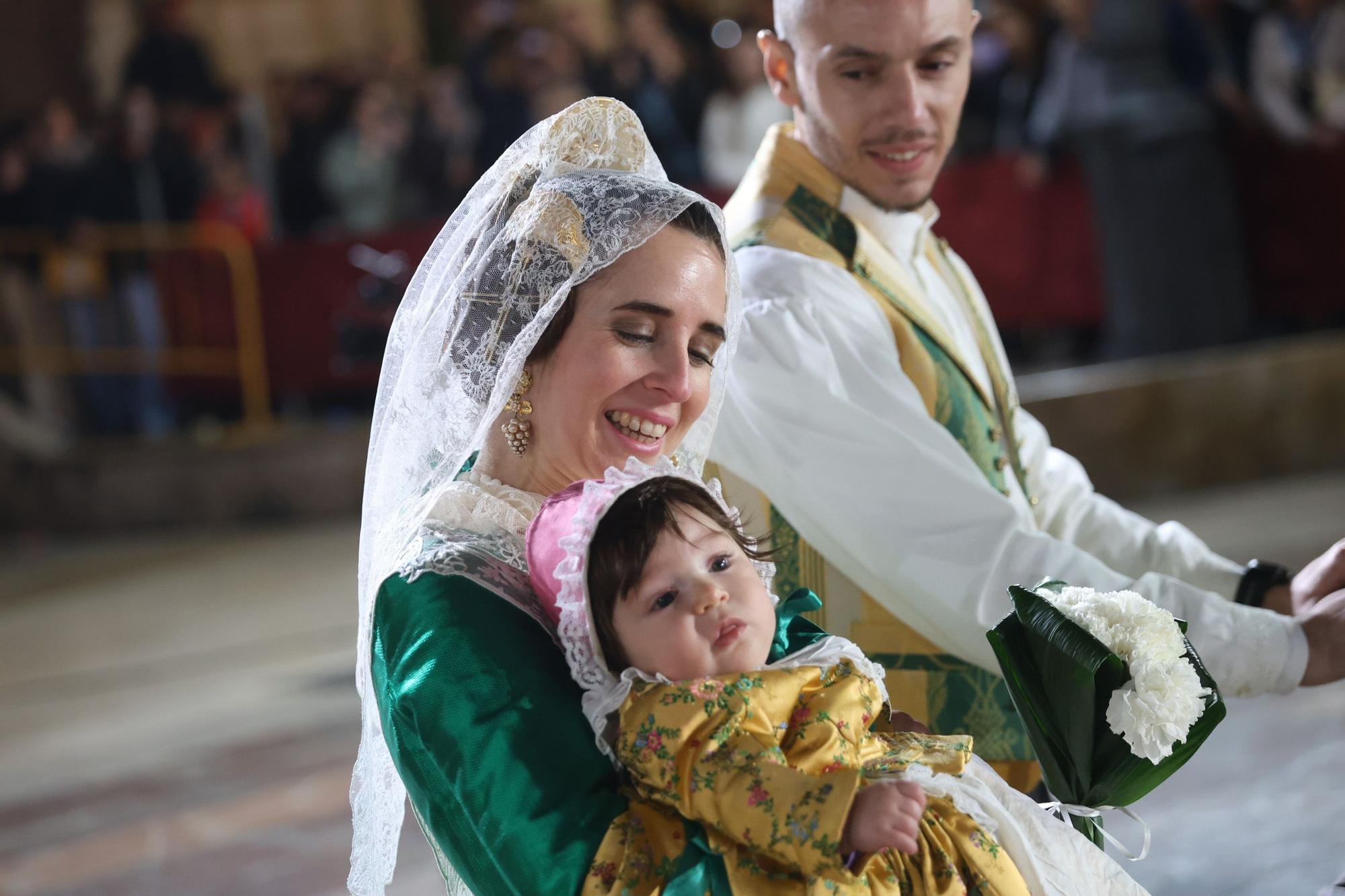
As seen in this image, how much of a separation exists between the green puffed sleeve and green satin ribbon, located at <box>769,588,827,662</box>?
0.24 m

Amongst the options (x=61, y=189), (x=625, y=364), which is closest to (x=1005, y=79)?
(x=61, y=189)

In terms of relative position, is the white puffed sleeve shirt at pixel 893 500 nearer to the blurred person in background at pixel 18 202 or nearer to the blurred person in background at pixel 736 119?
the blurred person in background at pixel 736 119

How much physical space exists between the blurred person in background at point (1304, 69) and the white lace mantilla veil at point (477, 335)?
682cm

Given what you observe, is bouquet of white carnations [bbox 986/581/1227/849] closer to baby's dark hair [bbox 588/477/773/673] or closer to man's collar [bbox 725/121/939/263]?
baby's dark hair [bbox 588/477/773/673]

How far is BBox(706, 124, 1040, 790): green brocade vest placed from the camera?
7.59 ft

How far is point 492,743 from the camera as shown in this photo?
1.51 metres

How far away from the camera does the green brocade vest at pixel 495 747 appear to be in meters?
1.49

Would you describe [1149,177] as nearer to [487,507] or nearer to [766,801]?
[487,507]

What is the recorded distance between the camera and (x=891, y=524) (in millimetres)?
2131

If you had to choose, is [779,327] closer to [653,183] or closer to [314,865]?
[653,183]

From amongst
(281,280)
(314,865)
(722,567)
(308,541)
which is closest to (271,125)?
(281,280)

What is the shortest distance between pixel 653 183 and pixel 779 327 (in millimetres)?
490

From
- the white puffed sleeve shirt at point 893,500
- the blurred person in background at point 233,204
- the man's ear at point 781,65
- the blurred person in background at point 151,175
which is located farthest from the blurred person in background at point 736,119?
the white puffed sleeve shirt at point 893,500

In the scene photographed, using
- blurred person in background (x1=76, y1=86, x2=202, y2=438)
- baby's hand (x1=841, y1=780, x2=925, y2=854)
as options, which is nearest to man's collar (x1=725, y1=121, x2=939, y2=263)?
baby's hand (x1=841, y1=780, x2=925, y2=854)
